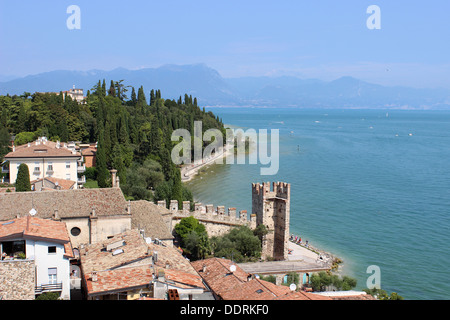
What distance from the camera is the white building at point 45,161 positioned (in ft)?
106

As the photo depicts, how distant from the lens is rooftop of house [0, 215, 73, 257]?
45.3 feet

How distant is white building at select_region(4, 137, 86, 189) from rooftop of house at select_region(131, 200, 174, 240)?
441 inches

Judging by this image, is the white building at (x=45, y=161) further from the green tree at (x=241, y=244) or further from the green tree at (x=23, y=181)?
the green tree at (x=241, y=244)

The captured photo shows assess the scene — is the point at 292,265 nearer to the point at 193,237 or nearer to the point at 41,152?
the point at 193,237

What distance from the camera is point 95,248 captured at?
57.1 ft

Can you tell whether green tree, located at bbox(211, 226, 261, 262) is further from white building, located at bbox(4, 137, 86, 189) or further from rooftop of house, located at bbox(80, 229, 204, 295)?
white building, located at bbox(4, 137, 86, 189)

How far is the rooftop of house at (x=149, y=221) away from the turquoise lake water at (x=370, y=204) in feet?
36.6

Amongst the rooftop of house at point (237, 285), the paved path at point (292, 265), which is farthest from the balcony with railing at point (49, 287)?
the paved path at point (292, 265)

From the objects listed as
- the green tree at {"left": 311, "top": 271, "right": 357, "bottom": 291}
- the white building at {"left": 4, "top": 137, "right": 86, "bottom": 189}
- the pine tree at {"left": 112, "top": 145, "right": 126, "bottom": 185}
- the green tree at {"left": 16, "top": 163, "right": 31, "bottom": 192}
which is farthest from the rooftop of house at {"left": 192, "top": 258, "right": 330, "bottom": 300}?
the pine tree at {"left": 112, "top": 145, "right": 126, "bottom": 185}

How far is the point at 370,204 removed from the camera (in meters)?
44.3

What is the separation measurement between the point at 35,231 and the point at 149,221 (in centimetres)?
755
